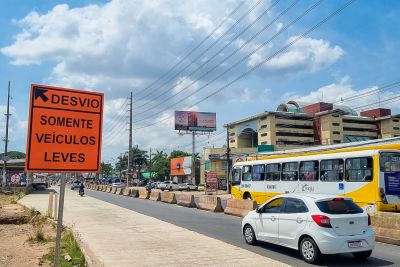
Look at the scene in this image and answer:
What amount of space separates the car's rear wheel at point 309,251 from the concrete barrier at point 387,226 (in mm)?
4161

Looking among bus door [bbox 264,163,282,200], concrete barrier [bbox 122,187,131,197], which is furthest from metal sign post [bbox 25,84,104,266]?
concrete barrier [bbox 122,187,131,197]

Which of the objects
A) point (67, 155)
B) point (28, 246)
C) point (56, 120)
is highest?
point (56, 120)

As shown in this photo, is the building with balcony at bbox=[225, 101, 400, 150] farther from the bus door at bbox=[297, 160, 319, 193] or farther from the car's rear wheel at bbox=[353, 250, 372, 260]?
the car's rear wheel at bbox=[353, 250, 372, 260]

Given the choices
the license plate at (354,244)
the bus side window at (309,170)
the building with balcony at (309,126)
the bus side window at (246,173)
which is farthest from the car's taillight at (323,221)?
the building with balcony at (309,126)

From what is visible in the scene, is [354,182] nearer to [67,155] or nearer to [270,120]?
[67,155]

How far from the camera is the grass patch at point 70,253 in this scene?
9.56 metres

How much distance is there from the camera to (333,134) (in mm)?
117750

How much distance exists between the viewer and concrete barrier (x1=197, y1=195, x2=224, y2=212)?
81.7 feet

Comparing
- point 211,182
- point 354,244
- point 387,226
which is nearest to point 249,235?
point 354,244

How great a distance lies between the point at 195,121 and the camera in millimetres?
94250

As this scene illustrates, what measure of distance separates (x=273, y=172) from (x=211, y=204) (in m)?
4.48

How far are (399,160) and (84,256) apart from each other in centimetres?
1332

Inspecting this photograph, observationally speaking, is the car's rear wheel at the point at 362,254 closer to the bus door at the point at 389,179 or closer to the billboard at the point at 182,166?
the bus door at the point at 389,179

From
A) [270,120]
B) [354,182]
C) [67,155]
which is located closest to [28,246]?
[67,155]
